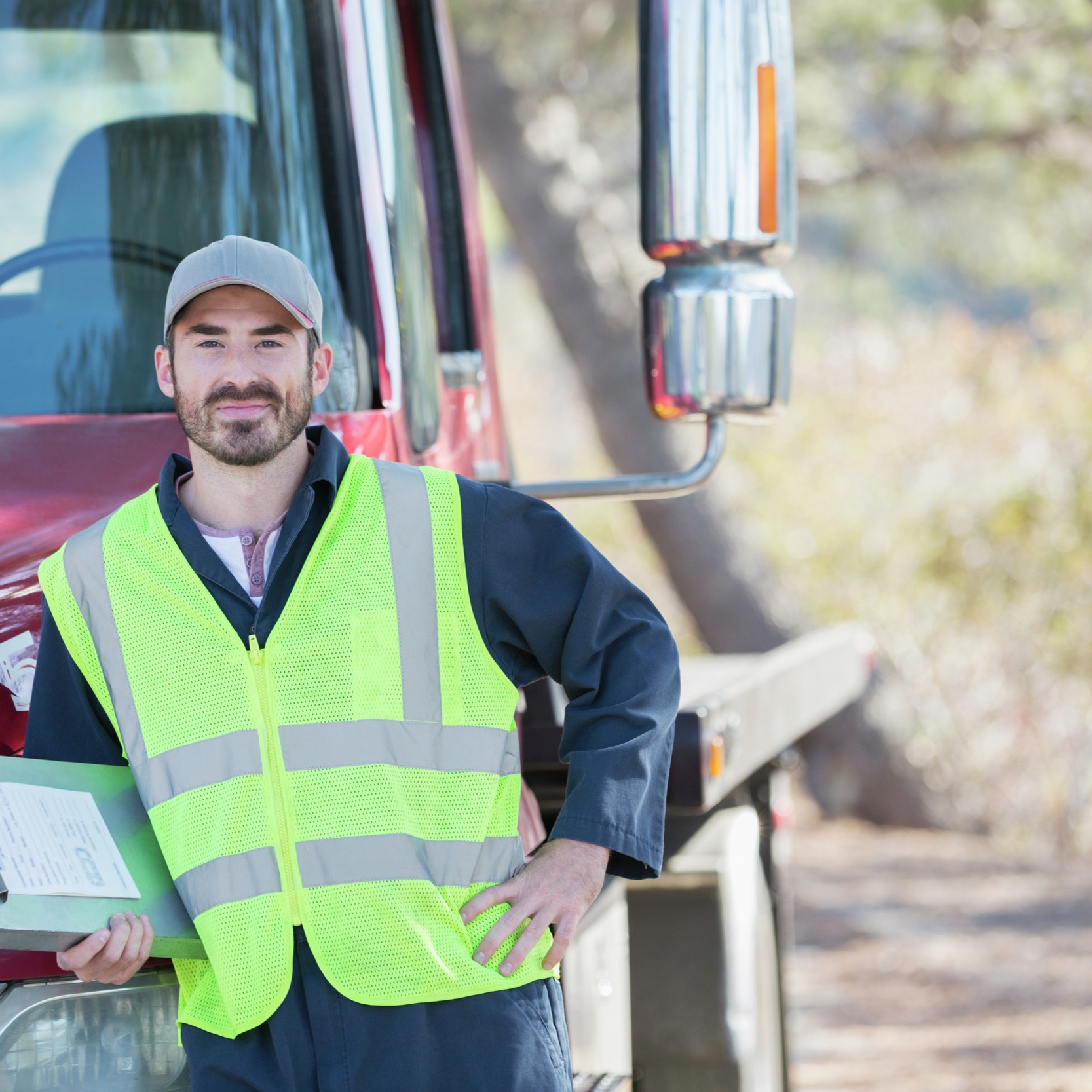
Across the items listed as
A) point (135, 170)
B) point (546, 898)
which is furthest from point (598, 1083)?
point (135, 170)

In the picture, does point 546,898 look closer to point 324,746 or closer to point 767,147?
point 324,746

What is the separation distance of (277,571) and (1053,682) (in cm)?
727

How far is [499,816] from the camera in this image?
1.95 m

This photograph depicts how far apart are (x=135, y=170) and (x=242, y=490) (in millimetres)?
772

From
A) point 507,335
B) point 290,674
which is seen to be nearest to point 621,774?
point 290,674

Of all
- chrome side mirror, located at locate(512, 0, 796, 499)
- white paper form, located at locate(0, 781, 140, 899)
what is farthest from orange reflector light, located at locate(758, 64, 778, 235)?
white paper form, located at locate(0, 781, 140, 899)

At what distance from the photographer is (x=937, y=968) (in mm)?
6039

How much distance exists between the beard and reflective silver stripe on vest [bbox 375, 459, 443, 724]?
0.14 metres

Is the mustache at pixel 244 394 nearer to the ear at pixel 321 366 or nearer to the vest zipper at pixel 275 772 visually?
the ear at pixel 321 366

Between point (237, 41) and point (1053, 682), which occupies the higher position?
point (237, 41)

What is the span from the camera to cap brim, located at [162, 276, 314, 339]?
1955 mm

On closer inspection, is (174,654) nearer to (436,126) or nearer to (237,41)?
(237,41)

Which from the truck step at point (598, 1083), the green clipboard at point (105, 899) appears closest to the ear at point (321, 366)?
the green clipboard at point (105, 899)

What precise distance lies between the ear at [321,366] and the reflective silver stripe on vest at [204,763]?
18.7 inches
